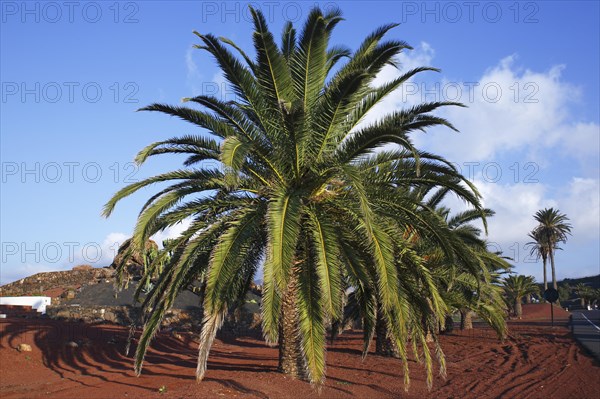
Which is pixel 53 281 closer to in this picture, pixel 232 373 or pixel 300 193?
pixel 232 373

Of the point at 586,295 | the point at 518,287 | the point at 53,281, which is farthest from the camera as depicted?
the point at 586,295

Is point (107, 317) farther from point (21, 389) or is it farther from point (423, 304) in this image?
point (423, 304)

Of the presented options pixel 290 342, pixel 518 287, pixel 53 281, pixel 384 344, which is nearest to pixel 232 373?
pixel 290 342

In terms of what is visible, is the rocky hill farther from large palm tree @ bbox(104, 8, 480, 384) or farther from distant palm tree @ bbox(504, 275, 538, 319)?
distant palm tree @ bbox(504, 275, 538, 319)

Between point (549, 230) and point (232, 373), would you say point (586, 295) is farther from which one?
point (232, 373)

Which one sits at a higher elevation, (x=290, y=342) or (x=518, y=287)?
(x=518, y=287)

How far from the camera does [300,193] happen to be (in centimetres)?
1085

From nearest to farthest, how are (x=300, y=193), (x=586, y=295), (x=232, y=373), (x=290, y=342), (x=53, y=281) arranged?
(x=300, y=193) < (x=290, y=342) < (x=232, y=373) < (x=53, y=281) < (x=586, y=295)

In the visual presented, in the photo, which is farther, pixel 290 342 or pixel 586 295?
pixel 586 295

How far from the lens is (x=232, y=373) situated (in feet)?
42.7

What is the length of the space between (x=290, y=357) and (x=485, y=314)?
1068 centimetres

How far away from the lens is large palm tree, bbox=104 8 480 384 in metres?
9.89

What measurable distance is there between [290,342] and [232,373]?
1.68 m

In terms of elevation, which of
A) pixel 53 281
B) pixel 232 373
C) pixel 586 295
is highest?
pixel 586 295
